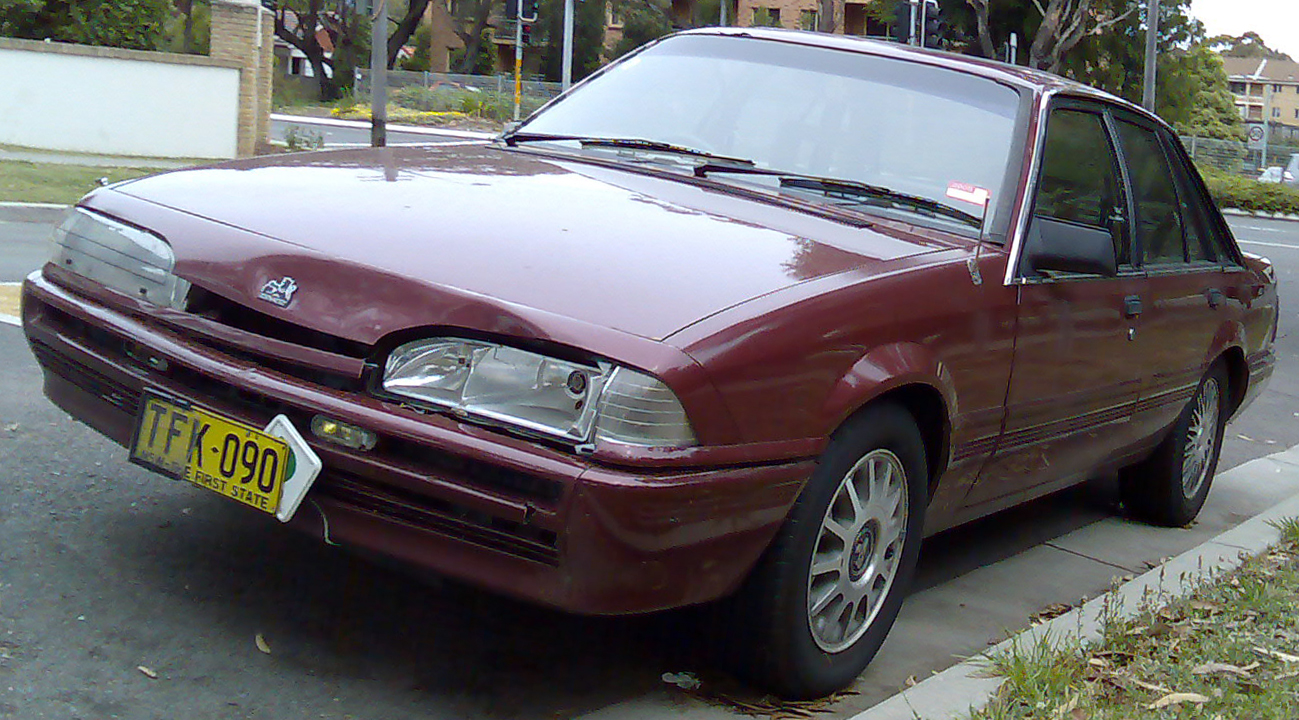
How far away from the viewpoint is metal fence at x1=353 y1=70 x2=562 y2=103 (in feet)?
174

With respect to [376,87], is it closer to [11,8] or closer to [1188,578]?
[11,8]

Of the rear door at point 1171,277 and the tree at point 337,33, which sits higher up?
the tree at point 337,33

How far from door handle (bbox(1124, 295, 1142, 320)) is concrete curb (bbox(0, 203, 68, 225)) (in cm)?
989

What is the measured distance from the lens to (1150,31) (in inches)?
1400

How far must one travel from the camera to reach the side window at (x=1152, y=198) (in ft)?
16.6

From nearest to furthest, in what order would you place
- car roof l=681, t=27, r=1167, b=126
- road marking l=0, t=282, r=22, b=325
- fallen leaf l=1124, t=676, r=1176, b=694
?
fallen leaf l=1124, t=676, r=1176, b=694, car roof l=681, t=27, r=1167, b=126, road marking l=0, t=282, r=22, b=325

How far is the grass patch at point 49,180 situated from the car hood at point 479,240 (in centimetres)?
1007

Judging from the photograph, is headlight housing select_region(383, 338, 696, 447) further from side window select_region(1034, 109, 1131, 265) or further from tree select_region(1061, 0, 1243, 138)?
tree select_region(1061, 0, 1243, 138)

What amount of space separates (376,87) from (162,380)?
1519 cm

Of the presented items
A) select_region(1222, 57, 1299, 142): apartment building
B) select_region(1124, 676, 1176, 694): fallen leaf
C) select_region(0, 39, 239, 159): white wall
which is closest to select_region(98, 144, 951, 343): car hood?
select_region(1124, 676, 1176, 694): fallen leaf

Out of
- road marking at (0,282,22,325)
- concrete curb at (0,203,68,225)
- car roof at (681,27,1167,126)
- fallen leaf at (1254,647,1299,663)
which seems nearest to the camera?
fallen leaf at (1254,647,1299,663)

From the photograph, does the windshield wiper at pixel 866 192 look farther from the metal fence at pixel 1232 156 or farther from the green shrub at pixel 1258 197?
the metal fence at pixel 1232 156

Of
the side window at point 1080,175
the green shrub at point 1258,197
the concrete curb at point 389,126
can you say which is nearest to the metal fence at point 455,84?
the concrete curb at point 389,126

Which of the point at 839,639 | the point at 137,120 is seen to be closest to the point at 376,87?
the point at 137,120
